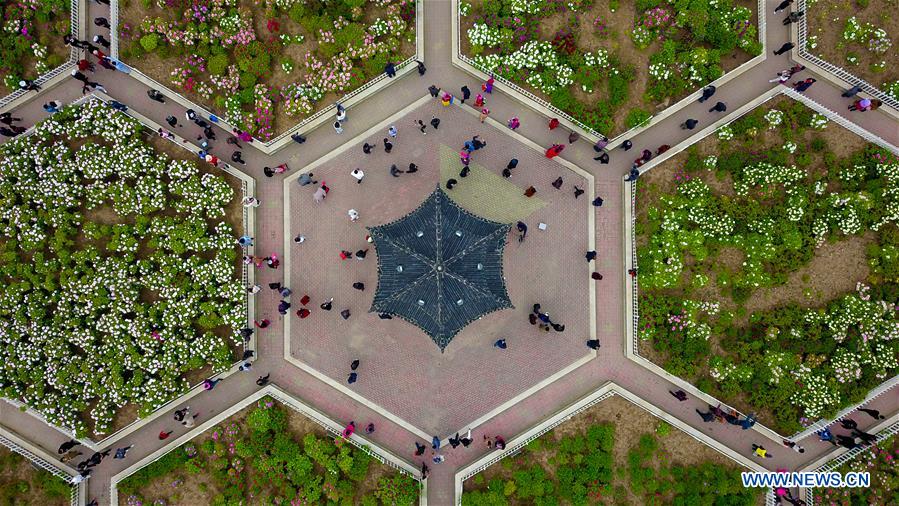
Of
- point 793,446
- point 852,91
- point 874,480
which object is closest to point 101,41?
point 852,91

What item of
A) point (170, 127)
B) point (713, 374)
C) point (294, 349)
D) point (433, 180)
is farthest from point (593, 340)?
point (170, 127)

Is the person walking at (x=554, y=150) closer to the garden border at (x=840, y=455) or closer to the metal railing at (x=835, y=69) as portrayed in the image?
the metal railing at (x=835, y=69)

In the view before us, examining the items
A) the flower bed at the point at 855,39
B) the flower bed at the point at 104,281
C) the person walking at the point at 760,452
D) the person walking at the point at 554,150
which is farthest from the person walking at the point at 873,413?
the flower bed at the point at 104,281

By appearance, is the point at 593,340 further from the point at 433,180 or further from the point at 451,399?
the point at 433,180

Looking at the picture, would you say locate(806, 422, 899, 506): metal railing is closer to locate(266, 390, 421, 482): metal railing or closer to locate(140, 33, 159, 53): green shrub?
locate(266, 390, 421, 482): metal railing

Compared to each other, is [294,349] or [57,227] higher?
[57,227]

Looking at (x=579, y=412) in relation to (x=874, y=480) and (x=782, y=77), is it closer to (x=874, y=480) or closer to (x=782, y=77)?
(x=874, y=480)
